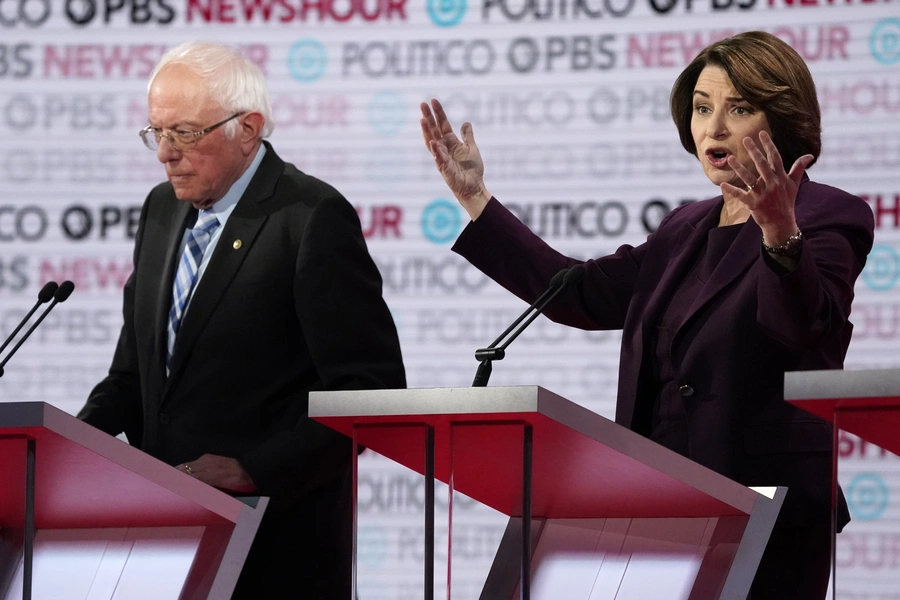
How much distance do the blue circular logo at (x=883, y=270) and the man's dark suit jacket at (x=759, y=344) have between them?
1.16m

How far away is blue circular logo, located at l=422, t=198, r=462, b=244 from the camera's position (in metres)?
4.05

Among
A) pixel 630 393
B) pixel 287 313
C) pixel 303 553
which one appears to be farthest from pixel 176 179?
pixel 630 393

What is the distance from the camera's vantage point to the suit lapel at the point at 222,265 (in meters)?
2.98

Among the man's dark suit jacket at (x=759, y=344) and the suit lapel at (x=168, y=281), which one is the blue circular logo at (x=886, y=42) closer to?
the man's dark suit jacket at (x=759, y=344)

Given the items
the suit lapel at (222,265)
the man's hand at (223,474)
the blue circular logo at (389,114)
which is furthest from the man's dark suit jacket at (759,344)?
the blue circular logo at (389,114)

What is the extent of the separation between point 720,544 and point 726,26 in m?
2.09

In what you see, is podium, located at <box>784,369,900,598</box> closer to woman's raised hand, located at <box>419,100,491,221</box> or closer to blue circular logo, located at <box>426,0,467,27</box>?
woman's raised hand, located at <box>419,100,491,221</box>

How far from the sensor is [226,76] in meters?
3.17

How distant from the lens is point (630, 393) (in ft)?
8.43

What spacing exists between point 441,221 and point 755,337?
1737mm

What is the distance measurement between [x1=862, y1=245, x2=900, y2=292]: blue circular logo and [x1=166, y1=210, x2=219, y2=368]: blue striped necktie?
1710 mm

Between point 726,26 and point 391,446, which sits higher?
point 726,26

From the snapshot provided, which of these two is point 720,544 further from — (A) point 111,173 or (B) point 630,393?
(A) point 111,173

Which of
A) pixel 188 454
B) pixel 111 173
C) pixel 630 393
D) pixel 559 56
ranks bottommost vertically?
pixel 188 454
